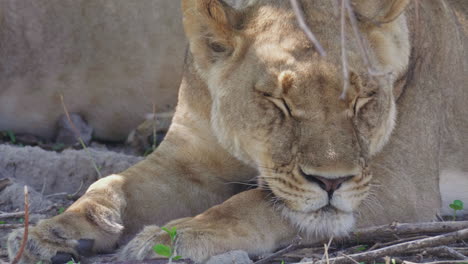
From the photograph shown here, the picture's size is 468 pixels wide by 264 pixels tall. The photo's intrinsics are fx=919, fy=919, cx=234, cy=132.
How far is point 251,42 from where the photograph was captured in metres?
3.20

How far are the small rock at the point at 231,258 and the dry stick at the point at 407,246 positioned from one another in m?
0.27

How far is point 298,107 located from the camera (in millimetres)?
2945

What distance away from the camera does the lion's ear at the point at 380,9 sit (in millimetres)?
3195

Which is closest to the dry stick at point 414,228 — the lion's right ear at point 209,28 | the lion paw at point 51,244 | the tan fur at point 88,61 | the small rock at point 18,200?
the lion's right ear at point 209,28

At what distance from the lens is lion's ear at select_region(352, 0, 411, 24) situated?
3195mm

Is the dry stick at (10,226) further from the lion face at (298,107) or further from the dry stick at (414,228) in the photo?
the dry stick at (414,228)

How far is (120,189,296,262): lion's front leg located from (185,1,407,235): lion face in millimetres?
70

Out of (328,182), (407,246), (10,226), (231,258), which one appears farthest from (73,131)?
(407,246)

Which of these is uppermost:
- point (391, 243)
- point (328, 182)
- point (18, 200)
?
point (328, 182)

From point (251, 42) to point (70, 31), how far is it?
2160 mm

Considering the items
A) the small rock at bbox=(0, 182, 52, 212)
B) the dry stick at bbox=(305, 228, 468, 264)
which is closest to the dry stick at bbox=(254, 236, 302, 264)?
the dry stick at bbox=(305, 228, 468, 264)

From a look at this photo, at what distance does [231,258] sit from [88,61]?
2.56 metres

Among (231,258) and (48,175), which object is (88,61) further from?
(231,258)

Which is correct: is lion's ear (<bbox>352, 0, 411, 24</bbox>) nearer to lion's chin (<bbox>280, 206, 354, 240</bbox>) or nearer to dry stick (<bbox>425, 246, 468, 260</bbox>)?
lion's chin (<bbox>280, 206, 354, 240</bbox>)
